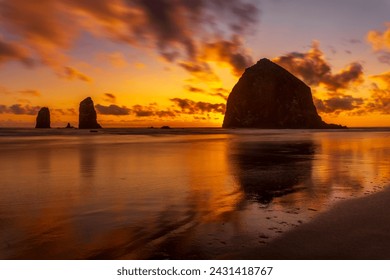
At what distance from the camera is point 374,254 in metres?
5.61

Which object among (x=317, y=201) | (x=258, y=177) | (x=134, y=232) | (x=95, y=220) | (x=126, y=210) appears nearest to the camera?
(x=134, y=232)

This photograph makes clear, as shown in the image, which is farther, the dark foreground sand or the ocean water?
the ocean water

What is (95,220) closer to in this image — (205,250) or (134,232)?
(134,232)

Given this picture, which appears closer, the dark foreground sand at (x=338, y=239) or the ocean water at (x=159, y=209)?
the dark foreground sand at (x=338, y=239)

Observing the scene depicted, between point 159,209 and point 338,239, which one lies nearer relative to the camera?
point 338,239

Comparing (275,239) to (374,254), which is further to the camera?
(275,239)

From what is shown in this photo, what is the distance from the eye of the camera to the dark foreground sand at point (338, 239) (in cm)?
561

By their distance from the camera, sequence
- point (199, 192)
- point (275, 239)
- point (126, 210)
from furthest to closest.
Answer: point (199, 192) → point (126, 210) → point (275, 239)

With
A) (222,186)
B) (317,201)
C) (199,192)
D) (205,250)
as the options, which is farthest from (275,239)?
(222,186)

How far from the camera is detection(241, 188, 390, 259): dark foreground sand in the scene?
561 centimetres

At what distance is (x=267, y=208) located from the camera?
8742 millimetres

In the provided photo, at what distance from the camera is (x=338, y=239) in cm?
630

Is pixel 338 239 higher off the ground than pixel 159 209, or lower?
higher

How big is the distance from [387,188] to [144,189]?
26.8 ft
